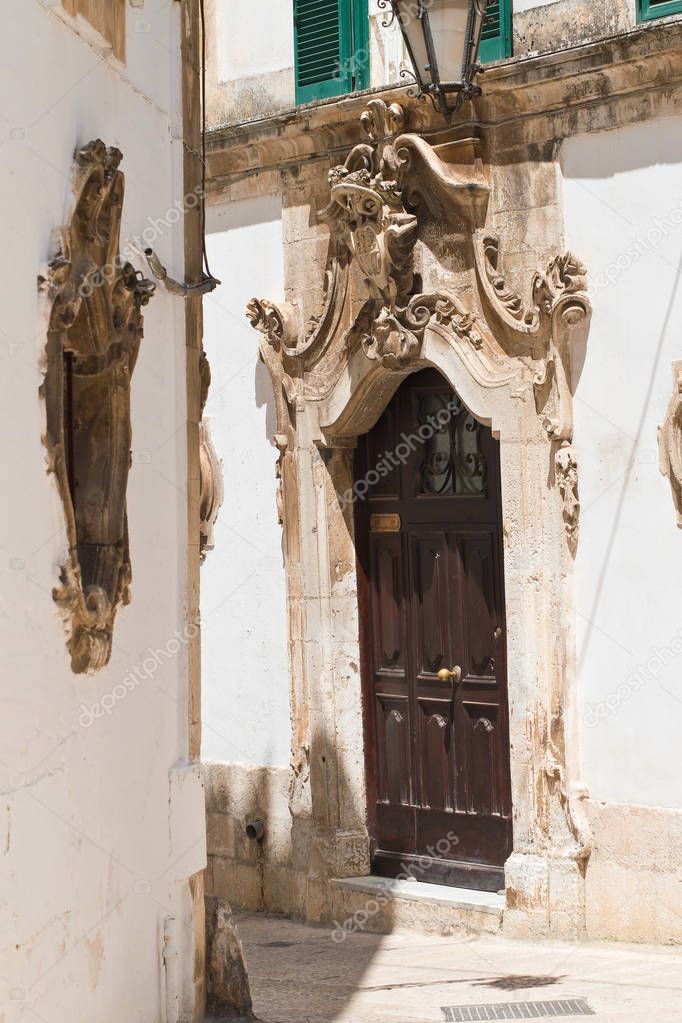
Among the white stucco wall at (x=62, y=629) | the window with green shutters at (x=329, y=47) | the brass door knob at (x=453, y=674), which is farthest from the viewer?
the window with green shutters at (x=329, y=47)

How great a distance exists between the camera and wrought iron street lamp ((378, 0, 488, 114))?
825cm

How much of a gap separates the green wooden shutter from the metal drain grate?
5170 millimetres

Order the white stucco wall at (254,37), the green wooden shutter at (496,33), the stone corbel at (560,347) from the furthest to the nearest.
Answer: the white stucco wall at (254,37), the green wooden shutter at (496,33), the stone corbel at (560,347)

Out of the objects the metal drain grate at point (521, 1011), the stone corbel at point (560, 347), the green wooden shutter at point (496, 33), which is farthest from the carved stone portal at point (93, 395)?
the green wooden shutter at point (496, 33)

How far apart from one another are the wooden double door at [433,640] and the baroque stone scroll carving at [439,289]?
0.47 metres

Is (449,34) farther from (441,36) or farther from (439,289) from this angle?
(439,289)

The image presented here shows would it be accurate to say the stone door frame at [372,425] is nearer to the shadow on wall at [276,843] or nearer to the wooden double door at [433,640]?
the shadow on wall at [276,843]

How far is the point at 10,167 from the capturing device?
5336 mm

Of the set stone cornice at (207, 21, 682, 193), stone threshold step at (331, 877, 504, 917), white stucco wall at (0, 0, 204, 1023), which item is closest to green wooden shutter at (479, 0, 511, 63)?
stone cornice at (207, 21, 682, 193)

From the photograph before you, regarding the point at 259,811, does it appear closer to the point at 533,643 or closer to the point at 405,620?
the point at 405,620

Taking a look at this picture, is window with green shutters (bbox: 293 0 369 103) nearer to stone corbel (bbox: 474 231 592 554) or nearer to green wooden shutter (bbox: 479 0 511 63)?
green wooden shutter (bbox: 479 0 511 63)

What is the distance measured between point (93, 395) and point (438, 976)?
382cm

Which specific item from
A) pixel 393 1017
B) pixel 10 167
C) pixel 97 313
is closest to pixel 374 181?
pixel 97 313

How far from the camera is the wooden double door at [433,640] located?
9.34 metres
